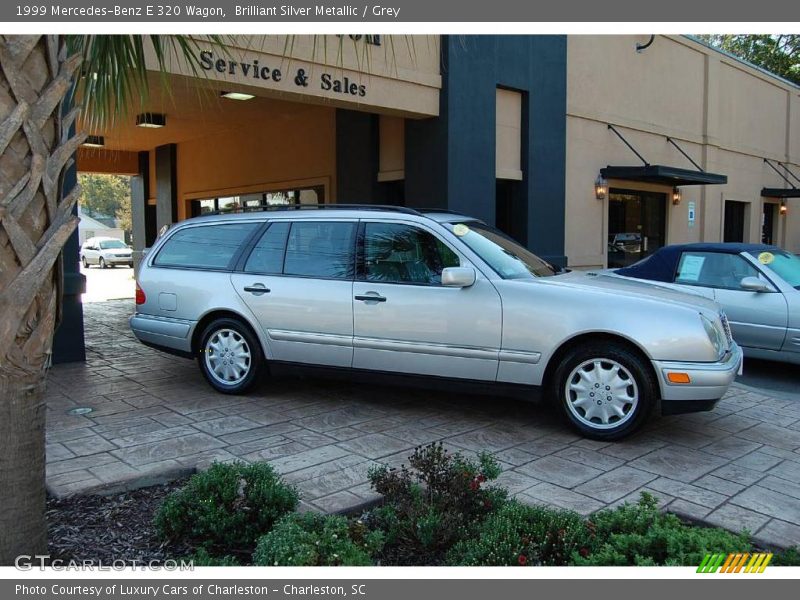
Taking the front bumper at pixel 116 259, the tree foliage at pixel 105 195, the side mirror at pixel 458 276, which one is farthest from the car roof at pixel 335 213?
the tree foliage at pixel 105 195

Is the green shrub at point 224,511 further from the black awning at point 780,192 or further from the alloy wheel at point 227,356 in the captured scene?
the black awning at point 780,192

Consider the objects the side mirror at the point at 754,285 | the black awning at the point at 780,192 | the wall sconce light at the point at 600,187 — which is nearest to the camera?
the side mirror at the point at 754,285

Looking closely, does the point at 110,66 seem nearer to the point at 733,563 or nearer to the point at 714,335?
the point at 733,563

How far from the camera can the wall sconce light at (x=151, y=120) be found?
1334 centimetres

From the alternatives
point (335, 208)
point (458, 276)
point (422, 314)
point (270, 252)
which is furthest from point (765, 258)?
point (270, 252)

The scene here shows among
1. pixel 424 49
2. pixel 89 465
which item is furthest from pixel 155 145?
pixel 89 465

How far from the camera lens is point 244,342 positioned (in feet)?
21.3

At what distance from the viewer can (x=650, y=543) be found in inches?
116

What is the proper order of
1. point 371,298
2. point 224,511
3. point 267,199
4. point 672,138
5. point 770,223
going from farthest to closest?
point 770,223 < point 672,138 < point 267,199 < point 371,298 < point 224,511

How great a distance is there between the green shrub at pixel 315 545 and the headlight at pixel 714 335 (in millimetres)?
3202

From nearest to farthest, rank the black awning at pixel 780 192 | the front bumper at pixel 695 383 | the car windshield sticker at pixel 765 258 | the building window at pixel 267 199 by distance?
the front bumper at pixel 695 383
the car windshield sticker at pixel 765 258
the building window at pixel 267 199
the black awning at pixel 780 192

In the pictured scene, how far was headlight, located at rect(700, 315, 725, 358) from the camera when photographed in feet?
16.8

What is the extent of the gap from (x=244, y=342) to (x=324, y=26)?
12.3ft

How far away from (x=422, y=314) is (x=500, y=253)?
0.92 metres
